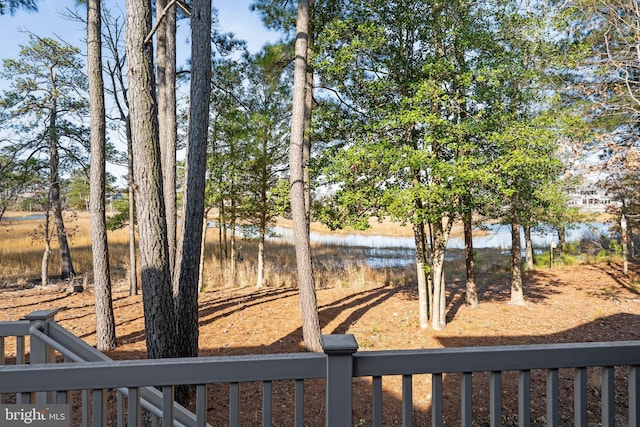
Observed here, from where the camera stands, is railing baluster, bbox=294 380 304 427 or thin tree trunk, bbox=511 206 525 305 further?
thin tree trunk, bbox=511 206 525 305

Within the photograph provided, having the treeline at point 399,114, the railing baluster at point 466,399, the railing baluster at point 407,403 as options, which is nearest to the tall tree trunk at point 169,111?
the treeline at point 399,114

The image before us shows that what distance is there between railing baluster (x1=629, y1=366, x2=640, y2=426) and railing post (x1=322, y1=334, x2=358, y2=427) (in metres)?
1.30

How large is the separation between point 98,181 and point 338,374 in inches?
219

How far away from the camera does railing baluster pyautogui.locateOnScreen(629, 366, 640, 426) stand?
1.69m

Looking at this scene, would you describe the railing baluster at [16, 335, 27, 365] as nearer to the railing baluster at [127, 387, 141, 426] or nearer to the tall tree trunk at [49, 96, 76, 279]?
the railing baluster at [127, 387, 141, 426]

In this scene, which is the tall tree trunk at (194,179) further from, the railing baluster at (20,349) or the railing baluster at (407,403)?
the railing baluster at (407,403)

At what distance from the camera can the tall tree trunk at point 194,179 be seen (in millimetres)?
4383

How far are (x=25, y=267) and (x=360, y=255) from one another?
48.1 ft

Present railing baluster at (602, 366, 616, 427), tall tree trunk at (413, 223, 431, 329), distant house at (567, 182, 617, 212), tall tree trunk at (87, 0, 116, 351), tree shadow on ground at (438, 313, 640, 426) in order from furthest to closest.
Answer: distant house at (567, 182, 617, 212), tall tree trunk at (413, 223, 431, 329), tall tree trunk at (87, 0, 116, 351), tree shadow on ground at (438, 313, 640, 426), railing baluster at (602, 366, 616, 427)

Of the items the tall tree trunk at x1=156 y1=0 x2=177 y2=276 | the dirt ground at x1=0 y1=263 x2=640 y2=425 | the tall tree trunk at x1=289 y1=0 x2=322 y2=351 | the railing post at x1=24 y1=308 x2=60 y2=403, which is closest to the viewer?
the railing post at x1=24 y1=308 x2=60 y2=403

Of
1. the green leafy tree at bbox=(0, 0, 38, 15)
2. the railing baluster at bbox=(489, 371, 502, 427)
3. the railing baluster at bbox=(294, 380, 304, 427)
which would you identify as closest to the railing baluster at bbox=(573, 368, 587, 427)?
the railing baluster at bbox=(489, 371, 502, 427)

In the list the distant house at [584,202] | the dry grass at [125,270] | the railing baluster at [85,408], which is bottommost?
the dry grass at [125,270]

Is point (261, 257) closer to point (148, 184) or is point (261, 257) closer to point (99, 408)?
point (148, 184)

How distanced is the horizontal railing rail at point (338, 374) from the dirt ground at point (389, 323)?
8.96 ft
